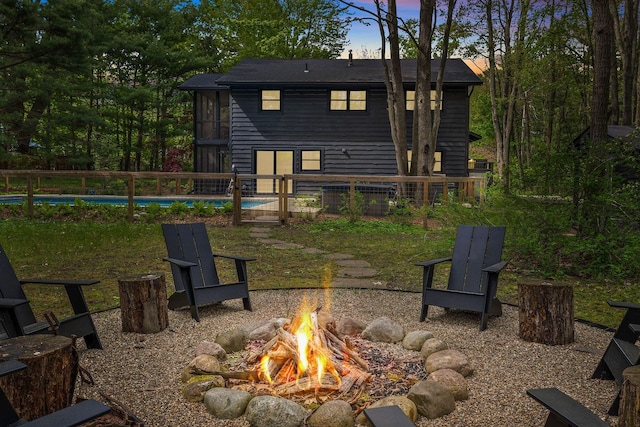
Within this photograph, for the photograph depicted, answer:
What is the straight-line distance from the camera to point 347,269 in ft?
26.7

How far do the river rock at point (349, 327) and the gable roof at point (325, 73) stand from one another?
17.8 m

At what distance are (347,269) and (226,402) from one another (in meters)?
4.98

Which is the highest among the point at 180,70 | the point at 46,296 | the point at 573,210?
the point at 180,70

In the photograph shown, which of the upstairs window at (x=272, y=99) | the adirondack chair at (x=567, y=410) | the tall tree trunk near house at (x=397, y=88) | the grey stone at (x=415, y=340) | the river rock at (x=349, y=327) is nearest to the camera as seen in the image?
the adirondack chair at (x=567, y=410)

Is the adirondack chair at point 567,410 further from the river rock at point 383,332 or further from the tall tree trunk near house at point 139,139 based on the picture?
the tall tree trunk near house at point 139,139

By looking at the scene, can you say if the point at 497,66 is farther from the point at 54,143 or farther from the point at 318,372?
the point at 318,372

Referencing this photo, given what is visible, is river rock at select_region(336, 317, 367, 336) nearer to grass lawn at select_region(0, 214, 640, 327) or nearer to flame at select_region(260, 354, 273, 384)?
flame at select_region(260, 354, 273, 384)

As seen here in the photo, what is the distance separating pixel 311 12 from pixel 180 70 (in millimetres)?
9174

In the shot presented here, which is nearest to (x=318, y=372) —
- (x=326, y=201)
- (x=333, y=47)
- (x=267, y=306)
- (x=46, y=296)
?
(x=267, y=306)

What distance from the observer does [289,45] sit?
34.9 metres

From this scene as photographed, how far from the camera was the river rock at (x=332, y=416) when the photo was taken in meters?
3.05

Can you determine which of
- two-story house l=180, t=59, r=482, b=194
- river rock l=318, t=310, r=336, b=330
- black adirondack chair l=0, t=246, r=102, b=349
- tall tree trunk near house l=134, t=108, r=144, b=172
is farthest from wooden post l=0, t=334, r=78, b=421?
tall tree trunk near house l=134, t=108, r=144, b=172

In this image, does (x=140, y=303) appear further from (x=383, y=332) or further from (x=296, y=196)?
(x=296, y=196)

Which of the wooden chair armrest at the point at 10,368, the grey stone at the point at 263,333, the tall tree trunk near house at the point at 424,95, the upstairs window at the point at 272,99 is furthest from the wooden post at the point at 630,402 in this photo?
the upstairs window at the point at 272,99
